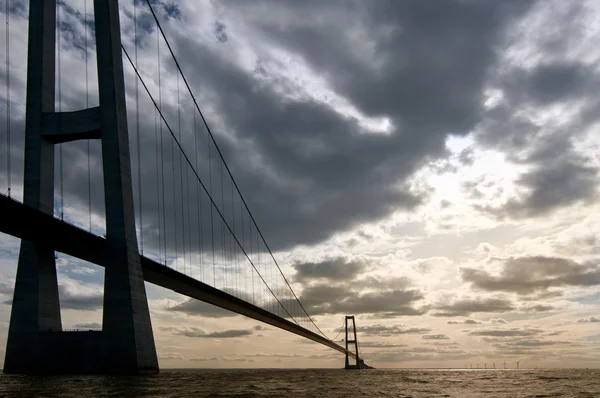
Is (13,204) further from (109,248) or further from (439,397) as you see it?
(439,397)

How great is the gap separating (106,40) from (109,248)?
9777 millimetres

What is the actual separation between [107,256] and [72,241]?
6.24 feet

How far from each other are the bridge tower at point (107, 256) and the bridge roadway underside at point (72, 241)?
75 cm

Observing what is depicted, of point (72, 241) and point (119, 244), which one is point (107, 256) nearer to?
point (119, 244)

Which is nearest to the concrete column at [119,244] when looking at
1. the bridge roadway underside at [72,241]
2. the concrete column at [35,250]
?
the bridge roadway underside at [72,241]

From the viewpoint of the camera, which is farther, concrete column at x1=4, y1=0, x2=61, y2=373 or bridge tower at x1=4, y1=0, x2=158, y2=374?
concrete column at x1=4, y1=0, x2=61, y2=373

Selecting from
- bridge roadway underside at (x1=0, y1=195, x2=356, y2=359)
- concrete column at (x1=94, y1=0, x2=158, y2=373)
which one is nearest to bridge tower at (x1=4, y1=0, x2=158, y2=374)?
concrete column at (x1=94, y1=0, x2=158, y2=373)

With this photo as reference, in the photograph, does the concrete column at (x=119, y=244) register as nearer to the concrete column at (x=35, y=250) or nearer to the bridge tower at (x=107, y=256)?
the bridge tower at (x=107, y=256)

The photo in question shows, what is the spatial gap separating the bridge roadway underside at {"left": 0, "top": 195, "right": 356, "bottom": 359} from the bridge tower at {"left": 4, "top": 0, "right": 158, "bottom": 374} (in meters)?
0.75

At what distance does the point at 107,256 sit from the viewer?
1144 inches

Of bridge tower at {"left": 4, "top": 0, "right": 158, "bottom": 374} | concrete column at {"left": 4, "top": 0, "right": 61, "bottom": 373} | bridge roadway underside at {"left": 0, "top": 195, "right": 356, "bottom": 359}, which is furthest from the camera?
concrete column at {"left": 4, "top": 0, "right": 61, "bottom": 373}

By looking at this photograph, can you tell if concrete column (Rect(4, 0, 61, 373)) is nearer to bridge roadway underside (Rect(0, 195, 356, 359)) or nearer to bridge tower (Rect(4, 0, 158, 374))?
bridge tower (Rect(4, 0, 158, 374))

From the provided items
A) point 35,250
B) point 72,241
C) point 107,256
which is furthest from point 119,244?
point 35,250

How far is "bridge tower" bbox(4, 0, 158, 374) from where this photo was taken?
28656 millimetres
